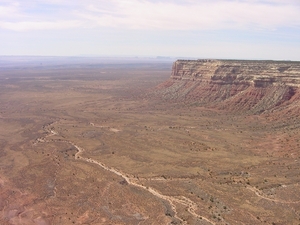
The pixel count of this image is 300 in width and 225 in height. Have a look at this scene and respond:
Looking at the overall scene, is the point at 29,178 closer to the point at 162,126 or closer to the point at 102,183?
the point at 102,183

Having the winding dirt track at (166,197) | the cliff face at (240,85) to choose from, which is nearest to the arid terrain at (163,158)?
the winding dirt track at (166,197)

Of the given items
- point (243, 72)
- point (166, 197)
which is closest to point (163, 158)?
point (166, 197)

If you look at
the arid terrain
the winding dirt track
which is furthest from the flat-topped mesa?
the winding dirt track

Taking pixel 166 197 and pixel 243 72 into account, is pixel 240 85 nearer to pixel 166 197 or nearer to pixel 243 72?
pixel 243 72

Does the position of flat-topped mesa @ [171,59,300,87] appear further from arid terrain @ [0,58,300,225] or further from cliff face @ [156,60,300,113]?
arid terrain @ [0,58,300,225]

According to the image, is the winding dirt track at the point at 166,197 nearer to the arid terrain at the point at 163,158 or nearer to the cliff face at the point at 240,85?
the arid terrain at the point at 163,158
